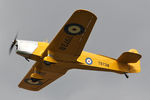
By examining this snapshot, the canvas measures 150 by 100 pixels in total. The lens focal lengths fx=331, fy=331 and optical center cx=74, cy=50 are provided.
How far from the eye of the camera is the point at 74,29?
15.9 metres

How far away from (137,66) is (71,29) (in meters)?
6.28

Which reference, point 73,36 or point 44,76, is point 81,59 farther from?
point 44,76

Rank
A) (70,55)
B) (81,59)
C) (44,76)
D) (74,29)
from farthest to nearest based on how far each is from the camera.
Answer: (44,76) → (81,59) → (70,55) → (74,29)

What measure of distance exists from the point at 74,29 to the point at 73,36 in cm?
63

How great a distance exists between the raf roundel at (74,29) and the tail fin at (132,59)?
439 centimetres

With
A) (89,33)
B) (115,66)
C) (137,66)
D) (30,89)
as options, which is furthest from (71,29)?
(30,89)

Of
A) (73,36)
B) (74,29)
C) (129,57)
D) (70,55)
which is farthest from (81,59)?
(129,57)

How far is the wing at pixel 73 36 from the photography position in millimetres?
15399

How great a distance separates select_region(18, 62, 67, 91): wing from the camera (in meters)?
18.7

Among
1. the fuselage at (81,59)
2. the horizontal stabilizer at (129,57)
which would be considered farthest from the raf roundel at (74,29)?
the horizontal stabilizer at (129,57)

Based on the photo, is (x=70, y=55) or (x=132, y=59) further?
(x=132, y=59)

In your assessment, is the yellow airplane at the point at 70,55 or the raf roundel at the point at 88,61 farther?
the raf roundel at the point at 88,61

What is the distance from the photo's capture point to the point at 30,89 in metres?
22.1

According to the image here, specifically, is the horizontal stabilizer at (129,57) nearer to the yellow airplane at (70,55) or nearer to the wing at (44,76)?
the yellow airplane at (70,55)
